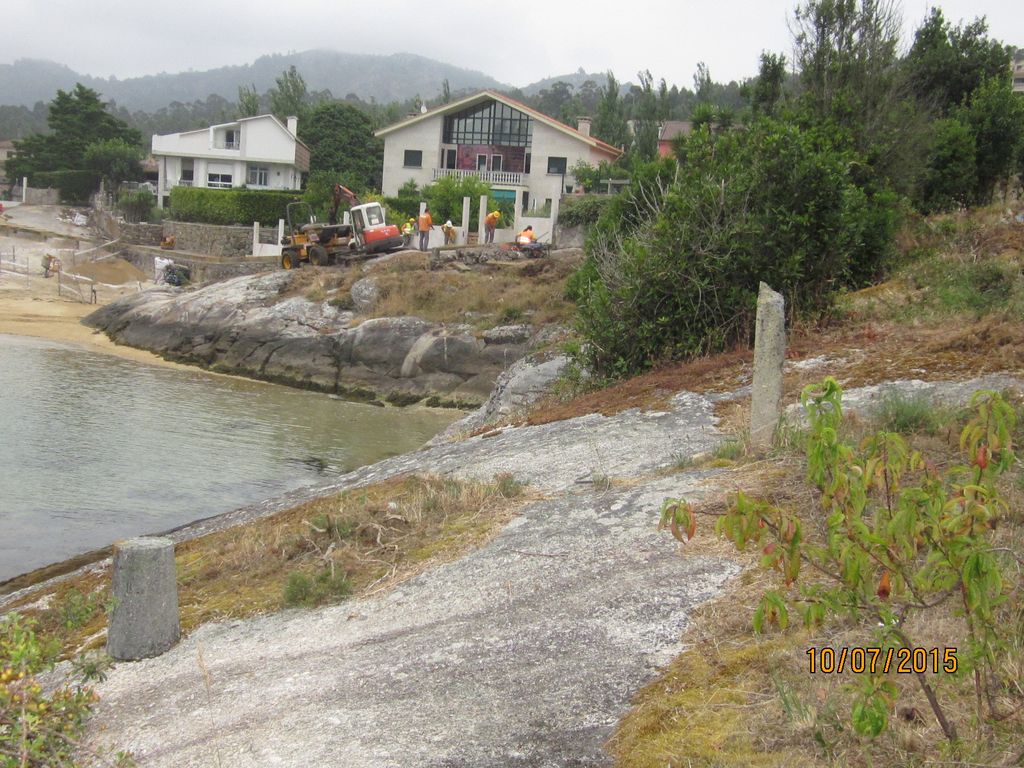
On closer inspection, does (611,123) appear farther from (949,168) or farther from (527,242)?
(949,168)

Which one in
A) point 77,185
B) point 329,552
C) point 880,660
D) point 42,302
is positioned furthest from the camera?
point 77,185

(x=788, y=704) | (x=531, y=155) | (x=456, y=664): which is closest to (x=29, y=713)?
(x=456, y=664)

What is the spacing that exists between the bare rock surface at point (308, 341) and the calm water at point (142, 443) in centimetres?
152

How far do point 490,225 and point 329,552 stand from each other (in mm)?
33944

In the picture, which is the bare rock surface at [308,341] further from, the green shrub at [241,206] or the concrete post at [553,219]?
the green shrub at [241,206]

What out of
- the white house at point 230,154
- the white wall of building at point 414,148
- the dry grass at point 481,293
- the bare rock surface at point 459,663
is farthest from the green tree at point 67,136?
the bare rock surface at point 459,663

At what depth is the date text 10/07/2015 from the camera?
160 inches

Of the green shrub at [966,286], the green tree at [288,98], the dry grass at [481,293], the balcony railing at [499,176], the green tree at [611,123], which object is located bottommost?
the dry grass at [481,293]

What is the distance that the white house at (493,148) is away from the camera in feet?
176

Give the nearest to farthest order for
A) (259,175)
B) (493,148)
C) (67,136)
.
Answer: (493,148)
(259,175)
(67,136)

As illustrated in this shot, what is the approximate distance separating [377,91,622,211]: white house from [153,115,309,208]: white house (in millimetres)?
9440

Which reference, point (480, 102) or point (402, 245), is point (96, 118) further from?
point (402, 245)

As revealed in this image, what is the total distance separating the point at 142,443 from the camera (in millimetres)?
20891

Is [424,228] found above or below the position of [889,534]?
above
